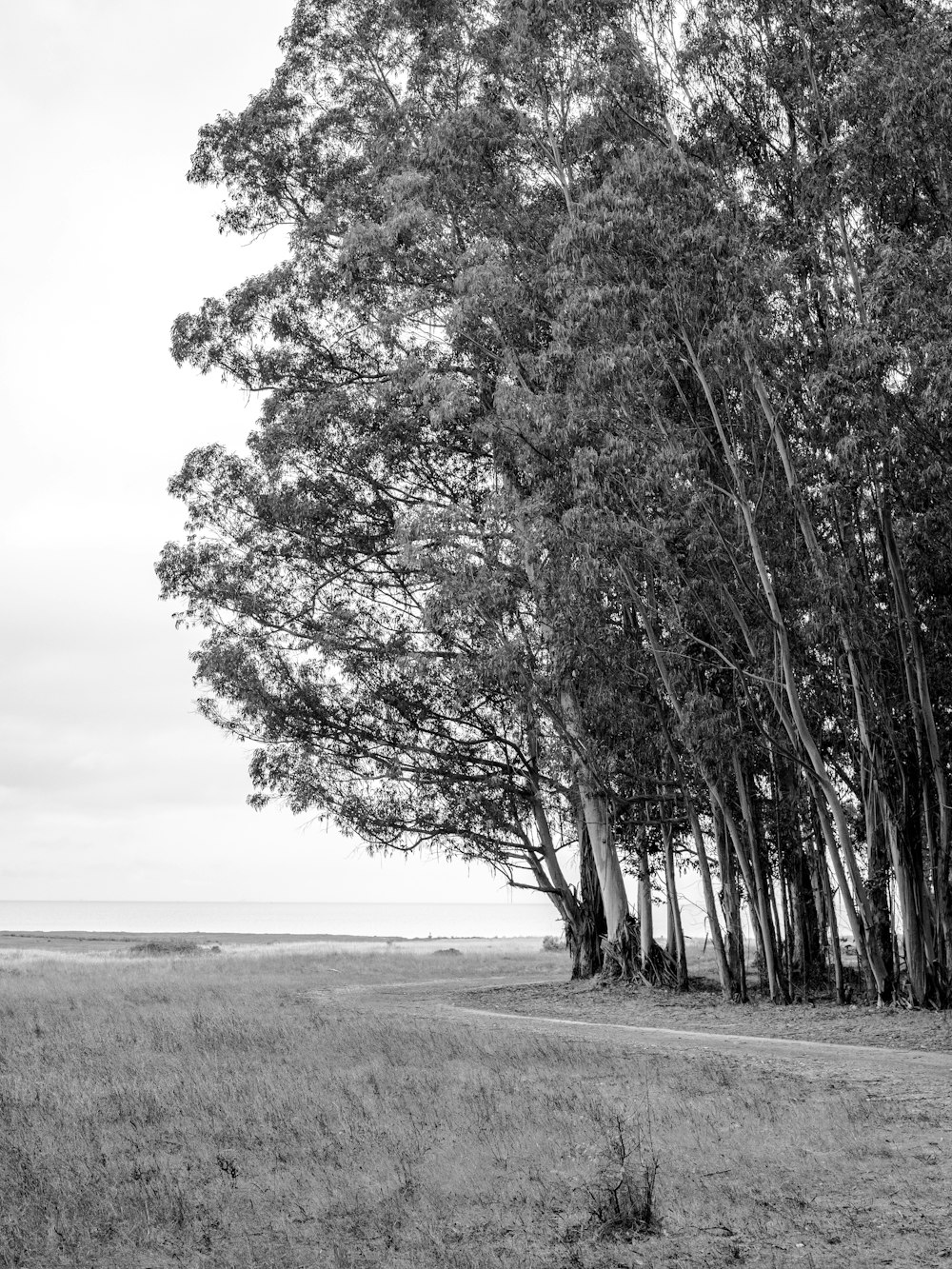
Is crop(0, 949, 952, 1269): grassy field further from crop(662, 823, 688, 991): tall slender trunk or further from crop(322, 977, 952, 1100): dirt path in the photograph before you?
crop(662, 823, 688, 991): tall slender trunk

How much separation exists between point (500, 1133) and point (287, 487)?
1405 centimetres

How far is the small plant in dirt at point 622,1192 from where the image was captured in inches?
220

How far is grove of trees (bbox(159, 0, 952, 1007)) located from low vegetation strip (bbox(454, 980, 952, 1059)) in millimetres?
651

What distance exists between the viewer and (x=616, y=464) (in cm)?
1445

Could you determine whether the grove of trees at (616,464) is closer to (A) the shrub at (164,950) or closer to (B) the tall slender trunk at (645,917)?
(B) the tall slender trunk at (645,917)

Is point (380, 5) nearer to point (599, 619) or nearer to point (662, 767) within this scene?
point (599, 619)

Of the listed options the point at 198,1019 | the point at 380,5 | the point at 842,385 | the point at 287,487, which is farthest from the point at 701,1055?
the point at 380,5

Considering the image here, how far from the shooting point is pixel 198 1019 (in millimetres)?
13906

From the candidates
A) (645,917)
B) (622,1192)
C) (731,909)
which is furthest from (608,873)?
(622,1192)

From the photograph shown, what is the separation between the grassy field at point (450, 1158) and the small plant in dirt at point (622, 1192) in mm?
17

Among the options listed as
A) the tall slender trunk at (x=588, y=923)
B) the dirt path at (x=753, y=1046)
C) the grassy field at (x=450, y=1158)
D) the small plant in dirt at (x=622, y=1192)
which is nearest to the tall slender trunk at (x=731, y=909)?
the dirt path at (x=753, y=1046)

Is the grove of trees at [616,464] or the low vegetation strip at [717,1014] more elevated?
the grove of trees at [616,464]

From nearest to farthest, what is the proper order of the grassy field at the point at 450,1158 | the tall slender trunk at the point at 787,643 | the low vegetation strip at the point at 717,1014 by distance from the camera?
the grassy field at the point at 450,1158 → the low vegetation strip at the point at 717,1014 → the tall slender trunk at the point at 787,643

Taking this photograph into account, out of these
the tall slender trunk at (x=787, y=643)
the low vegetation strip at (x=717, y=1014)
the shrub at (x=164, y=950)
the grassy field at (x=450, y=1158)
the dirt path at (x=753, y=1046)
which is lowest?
the shrub at (x=164, y=950)
